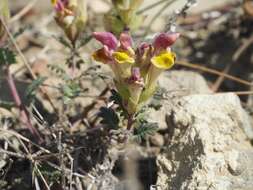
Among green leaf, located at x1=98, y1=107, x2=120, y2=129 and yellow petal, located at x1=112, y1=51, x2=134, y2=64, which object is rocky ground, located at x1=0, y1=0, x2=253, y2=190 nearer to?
green leaf, located at x1=98, y1=107, x2=120, y2=129

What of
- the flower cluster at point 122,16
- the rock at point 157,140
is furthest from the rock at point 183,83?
the flower cluster at point 122,16

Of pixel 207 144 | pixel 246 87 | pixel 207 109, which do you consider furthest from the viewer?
pixel 246 87

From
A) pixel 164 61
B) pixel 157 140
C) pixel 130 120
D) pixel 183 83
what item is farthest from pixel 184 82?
pixel 164 61

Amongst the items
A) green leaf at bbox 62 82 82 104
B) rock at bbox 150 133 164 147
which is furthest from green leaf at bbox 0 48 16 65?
rock at bbox 150 133 164 147

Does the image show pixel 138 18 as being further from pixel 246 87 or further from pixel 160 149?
pixel 246 87

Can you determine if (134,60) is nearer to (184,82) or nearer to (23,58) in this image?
(23,58)

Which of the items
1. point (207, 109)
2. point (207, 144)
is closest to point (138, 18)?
point (207, 109)

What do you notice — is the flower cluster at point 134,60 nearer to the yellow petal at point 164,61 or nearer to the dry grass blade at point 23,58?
the yellow petal at point 164,61
